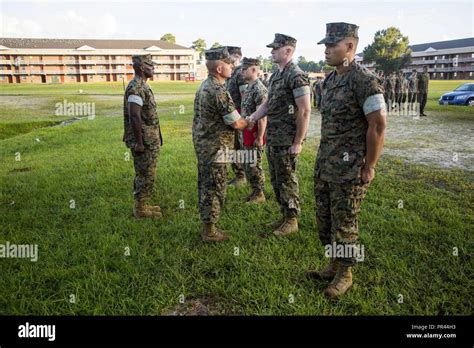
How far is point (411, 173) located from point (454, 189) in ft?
3.42

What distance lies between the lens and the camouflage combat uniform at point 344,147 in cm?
Answer: 278

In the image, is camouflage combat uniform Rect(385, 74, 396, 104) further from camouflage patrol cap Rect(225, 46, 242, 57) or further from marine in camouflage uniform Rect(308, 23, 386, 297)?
marine in camouflage uniform Rect(308, 23, 386, 297)

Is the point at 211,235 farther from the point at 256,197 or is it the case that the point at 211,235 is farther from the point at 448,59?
the point at 448,59

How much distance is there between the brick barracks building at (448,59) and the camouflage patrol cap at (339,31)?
65034 mm

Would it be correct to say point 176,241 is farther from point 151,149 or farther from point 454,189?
point 454,189

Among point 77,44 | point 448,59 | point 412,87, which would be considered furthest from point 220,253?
point 77,44

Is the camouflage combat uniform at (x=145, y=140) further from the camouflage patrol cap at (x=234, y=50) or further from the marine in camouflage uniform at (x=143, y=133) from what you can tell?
the camouflage patrol cap at (x=234, y=50)

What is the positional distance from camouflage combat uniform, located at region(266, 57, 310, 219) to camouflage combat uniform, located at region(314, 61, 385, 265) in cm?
81

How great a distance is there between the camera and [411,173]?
21.3ft

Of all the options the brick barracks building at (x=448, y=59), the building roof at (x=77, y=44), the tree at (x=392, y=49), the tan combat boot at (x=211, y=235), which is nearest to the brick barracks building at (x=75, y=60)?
the building roof at (x=77, y=44)

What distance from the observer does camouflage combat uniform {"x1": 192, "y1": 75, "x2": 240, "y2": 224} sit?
371cm

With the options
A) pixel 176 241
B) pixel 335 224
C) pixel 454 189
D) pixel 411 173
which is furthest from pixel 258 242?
pixel 411 173

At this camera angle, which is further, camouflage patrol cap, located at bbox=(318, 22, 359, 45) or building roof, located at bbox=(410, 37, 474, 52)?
building roof, located at bbox=(410, 37, 474, 52)

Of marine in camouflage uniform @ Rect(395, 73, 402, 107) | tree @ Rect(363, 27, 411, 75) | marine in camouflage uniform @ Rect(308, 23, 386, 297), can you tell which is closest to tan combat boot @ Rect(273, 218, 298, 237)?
marine in camouflage uniform @ Rect(308, 23, 386, 297)
